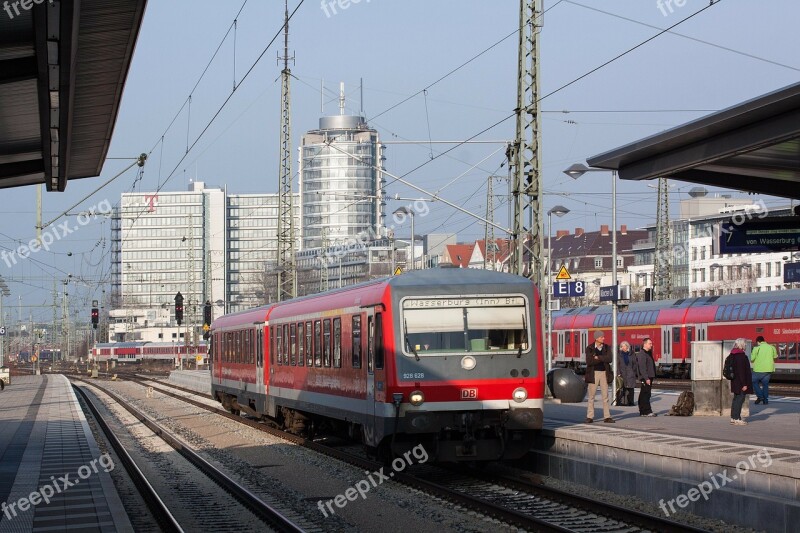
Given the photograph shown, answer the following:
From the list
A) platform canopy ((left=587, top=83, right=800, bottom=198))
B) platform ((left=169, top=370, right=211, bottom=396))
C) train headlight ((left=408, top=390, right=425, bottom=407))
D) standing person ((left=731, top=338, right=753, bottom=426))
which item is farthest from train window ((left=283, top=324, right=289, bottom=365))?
platform ((left=169, top=370, right=211, bottom=396))

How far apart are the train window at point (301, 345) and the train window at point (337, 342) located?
2.79 metres

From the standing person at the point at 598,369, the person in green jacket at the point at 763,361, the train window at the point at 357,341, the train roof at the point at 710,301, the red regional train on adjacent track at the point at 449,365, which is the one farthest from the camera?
the train roof at the point at 710,301

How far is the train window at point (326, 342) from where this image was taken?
21344 millimetres

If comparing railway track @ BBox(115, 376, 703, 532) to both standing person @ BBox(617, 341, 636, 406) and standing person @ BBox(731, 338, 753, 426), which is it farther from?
standing person @ BBox(617, 341, 636, 406)

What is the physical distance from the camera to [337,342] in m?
20.7

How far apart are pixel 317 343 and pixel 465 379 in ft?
18.3

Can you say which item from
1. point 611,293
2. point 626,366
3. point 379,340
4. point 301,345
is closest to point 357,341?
point 379,340

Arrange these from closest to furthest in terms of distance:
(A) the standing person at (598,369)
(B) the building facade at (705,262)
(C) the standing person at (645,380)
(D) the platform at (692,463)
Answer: (D) the platform at (692,463), (A) the standing person at (598,369), (C) the standing person at (645,380), (B) the building facade at (705,262)

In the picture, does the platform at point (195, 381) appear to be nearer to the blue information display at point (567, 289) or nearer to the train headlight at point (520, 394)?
the blue information display at point (567, 289)

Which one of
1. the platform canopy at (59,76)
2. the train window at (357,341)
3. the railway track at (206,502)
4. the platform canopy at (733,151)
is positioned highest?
the platform canopy at (59,76)

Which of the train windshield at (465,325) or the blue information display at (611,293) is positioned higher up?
the blue information display at (611,293)

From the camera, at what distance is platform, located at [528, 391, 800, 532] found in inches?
488

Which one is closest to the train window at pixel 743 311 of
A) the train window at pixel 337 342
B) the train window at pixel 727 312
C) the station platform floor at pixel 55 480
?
the train window at pixel 727 312

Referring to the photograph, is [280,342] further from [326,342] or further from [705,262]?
[705,262]
